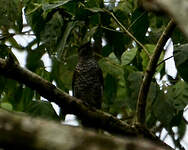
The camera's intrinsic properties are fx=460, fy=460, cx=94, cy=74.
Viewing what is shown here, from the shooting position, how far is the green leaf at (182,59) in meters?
2.64

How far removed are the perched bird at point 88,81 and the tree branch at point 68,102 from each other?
148 centimetres

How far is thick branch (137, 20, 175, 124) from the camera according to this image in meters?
2.55

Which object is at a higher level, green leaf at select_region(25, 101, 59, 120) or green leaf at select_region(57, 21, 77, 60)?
green leaf at select_region(57, 21, 77, 60)

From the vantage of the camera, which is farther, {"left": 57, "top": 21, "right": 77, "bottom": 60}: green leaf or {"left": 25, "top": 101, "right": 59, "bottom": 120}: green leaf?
{"left": 25, "top": 101, "right": 59, "bottom": 120}: green leaf

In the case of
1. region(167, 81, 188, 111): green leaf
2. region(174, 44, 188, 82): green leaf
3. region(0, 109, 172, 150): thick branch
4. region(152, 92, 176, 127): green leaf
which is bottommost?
region(0, 109, 172, 150): thick branch

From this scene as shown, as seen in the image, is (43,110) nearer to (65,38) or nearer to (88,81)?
(65,38)

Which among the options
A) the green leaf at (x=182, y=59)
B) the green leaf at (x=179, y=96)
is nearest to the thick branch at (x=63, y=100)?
the green leaf at (x=179, y=96)

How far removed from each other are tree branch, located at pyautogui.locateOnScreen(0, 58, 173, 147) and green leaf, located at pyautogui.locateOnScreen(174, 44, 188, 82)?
1.33ft

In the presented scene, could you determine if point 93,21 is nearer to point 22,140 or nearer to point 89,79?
point 89,79

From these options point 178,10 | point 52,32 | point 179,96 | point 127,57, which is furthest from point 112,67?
point 178,10

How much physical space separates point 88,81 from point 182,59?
1872mm

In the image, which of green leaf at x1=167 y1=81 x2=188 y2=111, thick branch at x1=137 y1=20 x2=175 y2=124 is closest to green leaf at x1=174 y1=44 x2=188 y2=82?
thick branch at x1=137 y1=20 x2=175 y2=124

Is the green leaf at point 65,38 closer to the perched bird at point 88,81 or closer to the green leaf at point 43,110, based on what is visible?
the green leaf at point 43,110

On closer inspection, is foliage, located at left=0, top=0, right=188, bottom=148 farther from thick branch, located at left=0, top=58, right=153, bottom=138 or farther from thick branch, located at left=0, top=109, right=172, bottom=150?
thick branch, located at left=0, top=109, right=172, bottom=150
